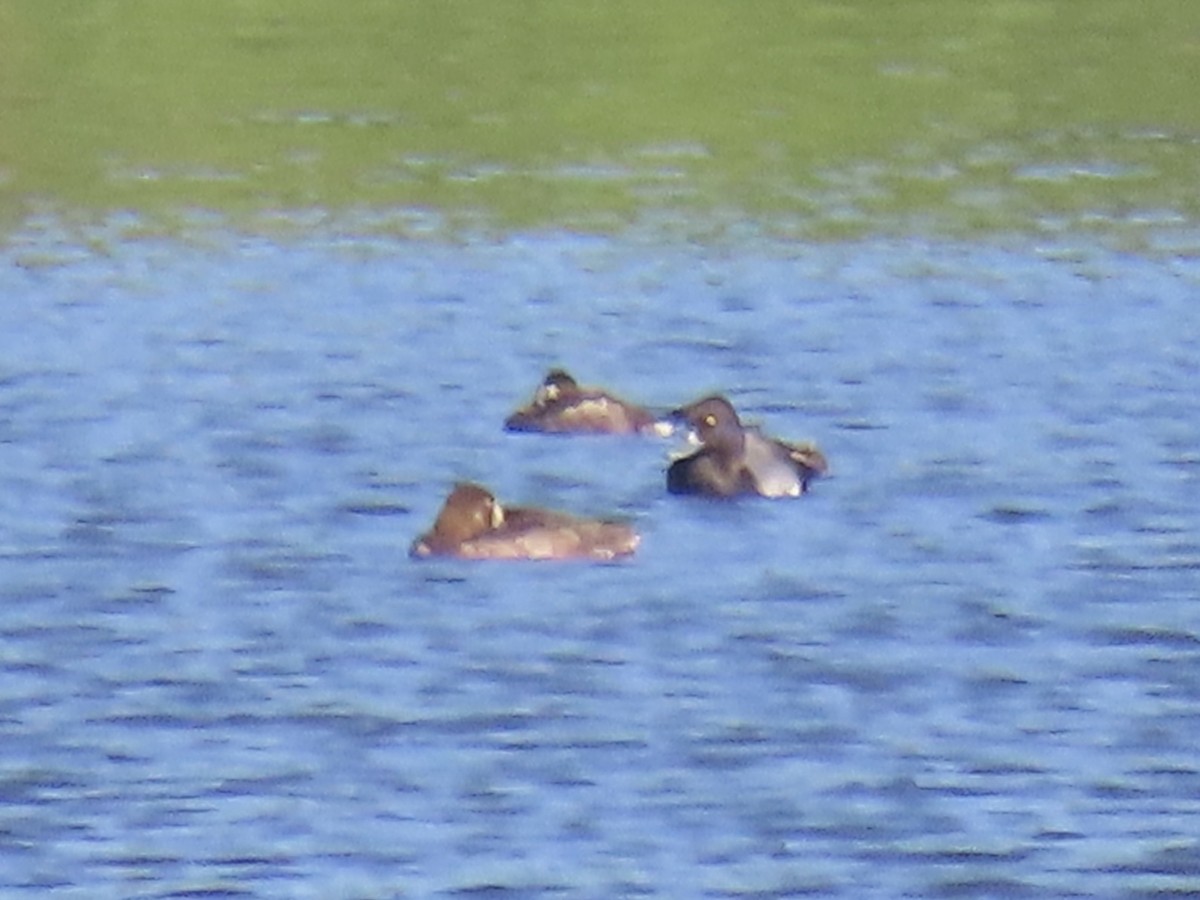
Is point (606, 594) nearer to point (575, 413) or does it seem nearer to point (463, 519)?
point (463, 519)

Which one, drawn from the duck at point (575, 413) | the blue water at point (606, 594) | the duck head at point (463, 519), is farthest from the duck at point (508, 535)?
the duck at point (575, 413)

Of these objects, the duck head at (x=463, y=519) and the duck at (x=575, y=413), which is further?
the duck at (x=575, y=413)

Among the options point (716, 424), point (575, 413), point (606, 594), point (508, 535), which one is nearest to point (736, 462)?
point (716, 424)

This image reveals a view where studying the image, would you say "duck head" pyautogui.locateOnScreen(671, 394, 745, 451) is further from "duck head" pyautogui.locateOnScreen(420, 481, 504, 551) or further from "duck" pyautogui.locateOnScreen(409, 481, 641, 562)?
"duck head" pyautogui.locateOnScreen(420, 481, 504, 551)

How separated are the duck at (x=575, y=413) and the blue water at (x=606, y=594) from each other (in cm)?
13

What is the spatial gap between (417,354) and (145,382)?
1971 mm

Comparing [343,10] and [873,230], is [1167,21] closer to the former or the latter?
[343,10]

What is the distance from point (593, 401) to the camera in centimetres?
2072

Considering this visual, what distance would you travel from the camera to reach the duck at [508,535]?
686 inches

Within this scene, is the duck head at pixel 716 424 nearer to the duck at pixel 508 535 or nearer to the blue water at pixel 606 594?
the blue water at pixel 606 594

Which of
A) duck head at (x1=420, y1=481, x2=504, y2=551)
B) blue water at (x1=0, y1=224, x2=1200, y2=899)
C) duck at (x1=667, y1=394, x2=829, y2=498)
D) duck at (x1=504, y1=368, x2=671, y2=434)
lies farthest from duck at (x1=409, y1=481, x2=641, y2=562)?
duck at (x1=504, y1=368, x2=671, y2=434)

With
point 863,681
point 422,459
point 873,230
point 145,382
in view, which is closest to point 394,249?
point 873,230

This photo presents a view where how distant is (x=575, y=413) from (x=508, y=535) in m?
3.13

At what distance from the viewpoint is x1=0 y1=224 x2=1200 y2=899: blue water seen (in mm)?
12805
